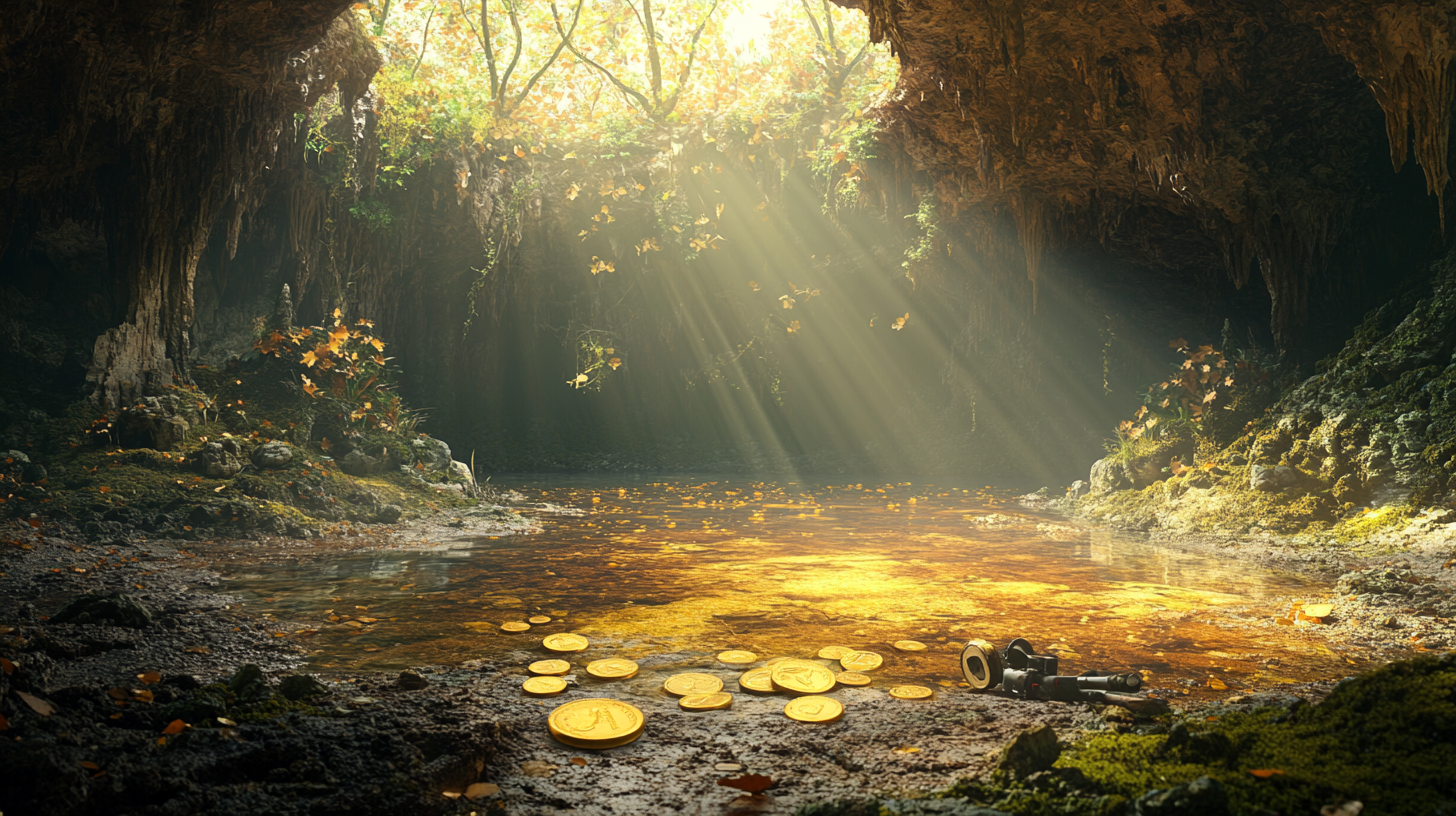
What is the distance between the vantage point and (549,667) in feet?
10.6

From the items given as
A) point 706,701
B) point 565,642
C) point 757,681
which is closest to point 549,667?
point 565,642

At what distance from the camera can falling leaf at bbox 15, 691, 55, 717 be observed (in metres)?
2.12

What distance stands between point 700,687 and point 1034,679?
124 centimetres

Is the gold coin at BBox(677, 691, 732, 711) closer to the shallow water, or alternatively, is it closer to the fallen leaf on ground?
the shallow water

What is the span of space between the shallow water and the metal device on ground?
→ 220 millimetres

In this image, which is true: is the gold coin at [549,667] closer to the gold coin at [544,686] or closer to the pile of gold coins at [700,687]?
the pile of gold coins at [700,687]

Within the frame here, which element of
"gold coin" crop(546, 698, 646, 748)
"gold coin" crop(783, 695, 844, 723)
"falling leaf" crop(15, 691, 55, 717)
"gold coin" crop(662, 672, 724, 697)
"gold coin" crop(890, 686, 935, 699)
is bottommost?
"gold coin" crop(890, 686, 935, 699)

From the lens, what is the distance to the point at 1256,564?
594cm

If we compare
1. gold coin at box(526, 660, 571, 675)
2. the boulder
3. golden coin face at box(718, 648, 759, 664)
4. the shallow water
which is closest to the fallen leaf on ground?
gold coin at box(526, 660, 571, 675)

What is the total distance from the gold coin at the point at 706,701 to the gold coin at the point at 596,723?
0.68 feet

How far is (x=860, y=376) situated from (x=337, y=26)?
13417mm

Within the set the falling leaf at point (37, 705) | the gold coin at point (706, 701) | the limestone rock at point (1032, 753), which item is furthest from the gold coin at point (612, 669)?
the falling leaf at point (37, 705)

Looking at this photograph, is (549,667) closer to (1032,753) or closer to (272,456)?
(1032,753)

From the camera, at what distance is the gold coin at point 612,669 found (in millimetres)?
3156
